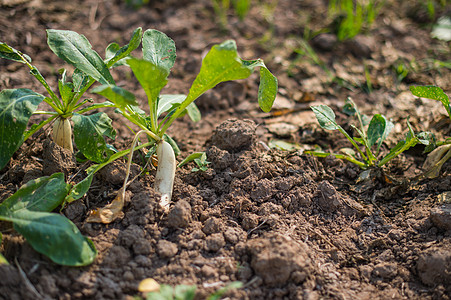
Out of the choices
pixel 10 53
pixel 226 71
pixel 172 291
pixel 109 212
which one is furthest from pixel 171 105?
pixel 172 291

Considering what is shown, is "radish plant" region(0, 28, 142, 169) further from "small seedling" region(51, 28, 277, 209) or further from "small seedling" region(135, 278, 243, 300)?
"small seedling" region(135, 278, 243, 300)

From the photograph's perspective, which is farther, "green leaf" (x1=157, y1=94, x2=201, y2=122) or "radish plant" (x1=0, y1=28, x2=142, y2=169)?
"green leaf" (x1=157, y1=94, x2=201, y2=122)

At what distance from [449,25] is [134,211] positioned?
3569mm

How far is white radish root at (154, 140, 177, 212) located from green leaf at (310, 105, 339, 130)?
0.86m

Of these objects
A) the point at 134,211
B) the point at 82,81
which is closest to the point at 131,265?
the point at 134,211

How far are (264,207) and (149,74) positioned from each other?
0.86m

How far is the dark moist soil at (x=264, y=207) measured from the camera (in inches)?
64.6

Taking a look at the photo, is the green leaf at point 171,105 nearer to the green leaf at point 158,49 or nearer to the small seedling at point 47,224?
the green leaf at point 158,49

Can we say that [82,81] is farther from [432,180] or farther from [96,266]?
[432,180]

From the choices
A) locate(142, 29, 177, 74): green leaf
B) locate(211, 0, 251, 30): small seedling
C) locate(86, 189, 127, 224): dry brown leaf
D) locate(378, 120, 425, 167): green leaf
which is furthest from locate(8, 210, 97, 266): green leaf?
locate(211, 0, 251, 30): small seedling

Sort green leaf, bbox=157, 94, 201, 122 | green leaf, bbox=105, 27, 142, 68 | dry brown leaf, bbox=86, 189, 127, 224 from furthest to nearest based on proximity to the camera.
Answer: green leaf, bbox=157, 94, 201, 122
green leaf, bbox=105, 27, 142, 68
dry brown leaf, bbox=86, 189, 127, 224

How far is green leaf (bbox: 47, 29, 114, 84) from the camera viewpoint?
1916 millimetres

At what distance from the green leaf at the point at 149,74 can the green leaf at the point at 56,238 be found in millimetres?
700

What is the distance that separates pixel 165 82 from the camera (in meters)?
1.83
